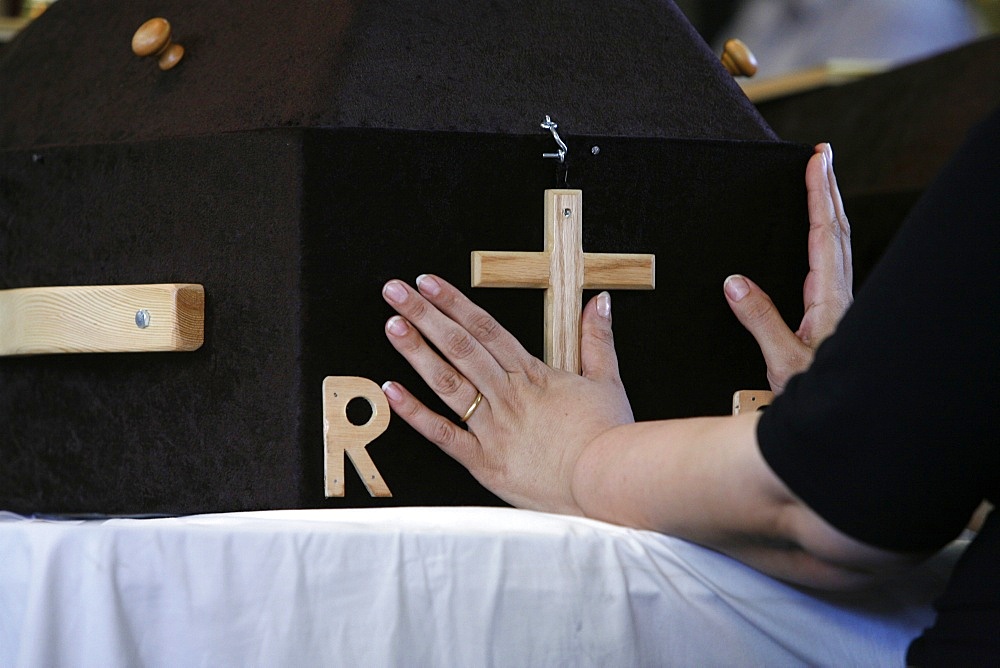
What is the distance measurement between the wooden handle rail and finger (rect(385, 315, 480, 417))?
0.21 m

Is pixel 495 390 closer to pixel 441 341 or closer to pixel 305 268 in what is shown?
pixel 441 341

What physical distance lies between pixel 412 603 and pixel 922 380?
41 centimetres

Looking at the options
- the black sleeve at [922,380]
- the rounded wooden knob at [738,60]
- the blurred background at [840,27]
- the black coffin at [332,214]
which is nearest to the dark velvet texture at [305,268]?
the black coffin at [332,214]

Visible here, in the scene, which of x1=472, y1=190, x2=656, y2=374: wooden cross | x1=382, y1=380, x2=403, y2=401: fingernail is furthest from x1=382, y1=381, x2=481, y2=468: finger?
x1=472, y1=190, x2=656, y2=374: wooden cross

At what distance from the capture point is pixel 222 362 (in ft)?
3.68

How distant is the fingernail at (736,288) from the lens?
1150mm

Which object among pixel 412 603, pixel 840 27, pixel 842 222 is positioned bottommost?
pixel 412 603

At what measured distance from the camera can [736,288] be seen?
1.15 m

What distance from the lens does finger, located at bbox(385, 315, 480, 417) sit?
3.46 feet

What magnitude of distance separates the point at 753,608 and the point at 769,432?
228 millimetres

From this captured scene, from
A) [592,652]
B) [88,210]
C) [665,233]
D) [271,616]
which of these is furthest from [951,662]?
[88,210]

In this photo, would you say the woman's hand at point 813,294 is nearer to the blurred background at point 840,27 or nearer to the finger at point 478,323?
the finger at point 478,323

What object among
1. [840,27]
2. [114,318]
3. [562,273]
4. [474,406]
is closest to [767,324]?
[562,273]

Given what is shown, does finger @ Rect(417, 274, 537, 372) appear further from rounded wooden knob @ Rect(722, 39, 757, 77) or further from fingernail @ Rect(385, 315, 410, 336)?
rounded wooden knob @ Rect(722, 39, 757, 77)
